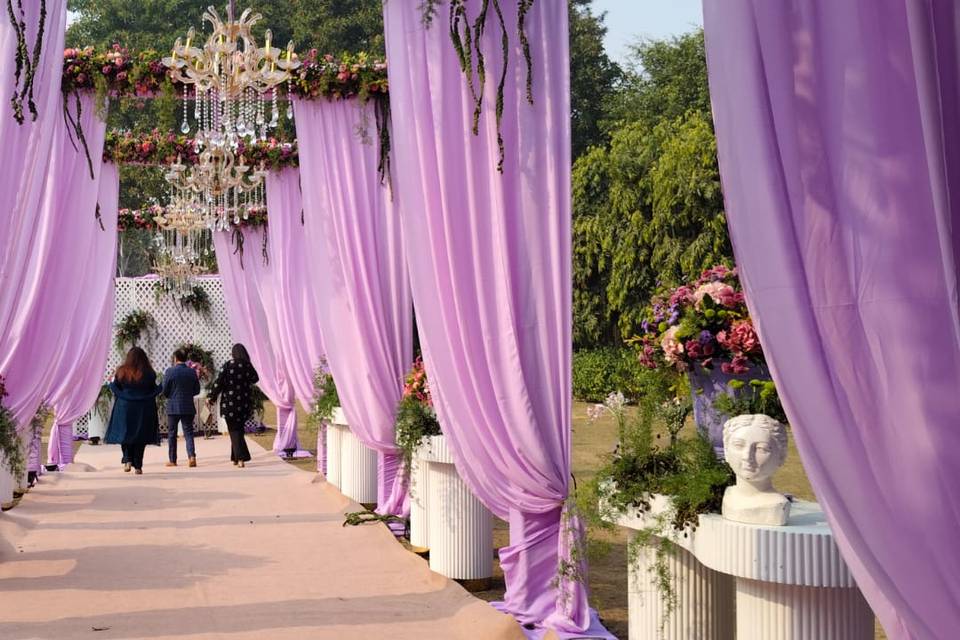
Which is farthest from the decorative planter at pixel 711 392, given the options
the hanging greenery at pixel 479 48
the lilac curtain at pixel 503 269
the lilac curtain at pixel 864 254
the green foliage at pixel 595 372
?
the green foliage at pixel 595 372

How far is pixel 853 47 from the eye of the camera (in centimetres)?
222

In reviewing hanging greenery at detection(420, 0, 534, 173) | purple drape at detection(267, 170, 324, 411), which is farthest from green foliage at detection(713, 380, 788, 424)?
purple drape at detection(267, 170, 324, 411)

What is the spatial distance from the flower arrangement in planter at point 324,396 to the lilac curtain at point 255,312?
2959 millimetres

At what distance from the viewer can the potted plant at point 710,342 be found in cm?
380

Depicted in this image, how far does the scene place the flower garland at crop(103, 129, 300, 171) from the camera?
1061 centimetres

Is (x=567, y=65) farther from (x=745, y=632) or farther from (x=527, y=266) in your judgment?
(x=745, y=632)

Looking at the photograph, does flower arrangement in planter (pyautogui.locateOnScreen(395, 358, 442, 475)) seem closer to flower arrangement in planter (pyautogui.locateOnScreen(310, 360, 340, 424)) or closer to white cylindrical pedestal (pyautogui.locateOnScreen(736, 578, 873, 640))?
flower arrangement in planter (pyautogui.locateOnScreen(310, 360, 340, 424))

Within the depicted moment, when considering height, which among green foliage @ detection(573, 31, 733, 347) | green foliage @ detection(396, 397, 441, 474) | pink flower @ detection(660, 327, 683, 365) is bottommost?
green foliage @ detection(396, 397, 441, 474)

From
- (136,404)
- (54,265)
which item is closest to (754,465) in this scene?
(54,265)

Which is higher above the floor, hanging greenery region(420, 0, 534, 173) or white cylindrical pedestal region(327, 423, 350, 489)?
hanging greenery region(420, 0, 534, 173)

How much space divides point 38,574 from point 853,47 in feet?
18.4

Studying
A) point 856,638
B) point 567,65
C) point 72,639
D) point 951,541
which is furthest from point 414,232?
point 951,541

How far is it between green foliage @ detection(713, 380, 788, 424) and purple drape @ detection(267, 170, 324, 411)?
7.59 metres

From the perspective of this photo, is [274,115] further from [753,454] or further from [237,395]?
[753,454]
